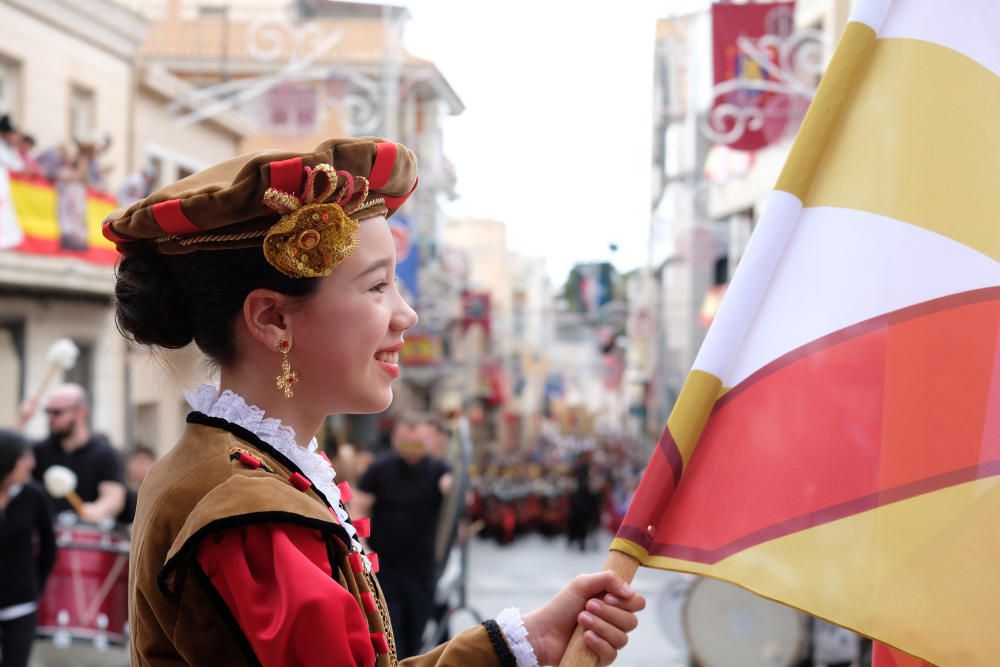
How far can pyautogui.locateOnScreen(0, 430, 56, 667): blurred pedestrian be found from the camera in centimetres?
564

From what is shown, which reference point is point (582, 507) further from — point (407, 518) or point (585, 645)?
point (585, 645)

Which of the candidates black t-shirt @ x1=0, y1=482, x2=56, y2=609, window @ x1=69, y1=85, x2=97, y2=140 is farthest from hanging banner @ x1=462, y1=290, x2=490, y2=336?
black t-shirt @ x1=0, y1=482, x2=56, y2=609

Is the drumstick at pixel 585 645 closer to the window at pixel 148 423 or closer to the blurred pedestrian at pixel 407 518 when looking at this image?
the blurred pedestrian at pixel 407 518

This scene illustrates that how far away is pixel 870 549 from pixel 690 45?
50.4ft

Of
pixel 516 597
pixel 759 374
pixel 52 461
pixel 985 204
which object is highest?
pixel 985 204

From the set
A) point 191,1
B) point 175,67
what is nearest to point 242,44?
point 175,67

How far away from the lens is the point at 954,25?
198 centimetres

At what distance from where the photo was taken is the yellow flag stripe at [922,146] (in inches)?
75.1

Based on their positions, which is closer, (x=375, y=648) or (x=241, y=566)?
(x=241, y=566)

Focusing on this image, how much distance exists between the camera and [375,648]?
183 cm

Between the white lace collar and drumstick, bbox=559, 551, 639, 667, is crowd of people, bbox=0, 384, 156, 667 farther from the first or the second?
drumstick, bbox=559, 551, 639, 667

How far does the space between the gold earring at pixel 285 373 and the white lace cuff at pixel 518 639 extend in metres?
0.50

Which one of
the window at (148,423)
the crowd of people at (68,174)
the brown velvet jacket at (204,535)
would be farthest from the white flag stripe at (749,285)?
Result: the window at (148,423)

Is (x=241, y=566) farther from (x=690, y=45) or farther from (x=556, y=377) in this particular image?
(x=556, y=377)
